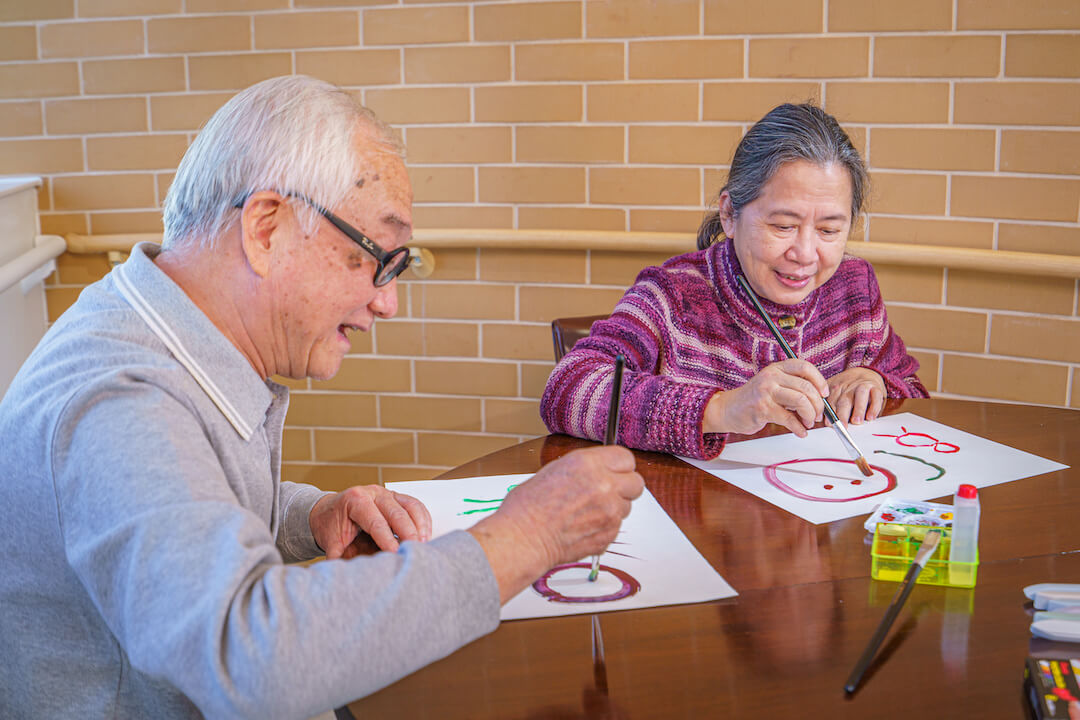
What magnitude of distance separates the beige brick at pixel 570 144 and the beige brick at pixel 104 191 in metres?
1.15

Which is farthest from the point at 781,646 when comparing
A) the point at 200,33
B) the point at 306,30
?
Result: the point at 200,33

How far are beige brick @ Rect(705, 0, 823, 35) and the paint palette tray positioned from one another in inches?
73.8

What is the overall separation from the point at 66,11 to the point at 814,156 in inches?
89.5

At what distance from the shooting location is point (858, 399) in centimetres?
170

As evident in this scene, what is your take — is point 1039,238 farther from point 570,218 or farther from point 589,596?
point 589,596

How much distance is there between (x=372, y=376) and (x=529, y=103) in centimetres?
95

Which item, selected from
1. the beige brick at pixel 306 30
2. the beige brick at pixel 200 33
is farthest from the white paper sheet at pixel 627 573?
the beige brick at pixel 200 33

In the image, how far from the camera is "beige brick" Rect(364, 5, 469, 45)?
9.23 ft

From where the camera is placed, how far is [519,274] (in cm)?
297

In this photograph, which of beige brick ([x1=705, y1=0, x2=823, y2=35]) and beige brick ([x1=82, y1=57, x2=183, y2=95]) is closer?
beige brick ([x1=705, y1=0, x2=823, y2=35])

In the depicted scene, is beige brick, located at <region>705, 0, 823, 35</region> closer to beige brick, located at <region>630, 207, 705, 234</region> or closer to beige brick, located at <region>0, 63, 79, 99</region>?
beige brick, located at <region>630, 207, 705, 234</region>

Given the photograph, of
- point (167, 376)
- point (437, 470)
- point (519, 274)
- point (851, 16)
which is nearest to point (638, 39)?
point (851, 16)

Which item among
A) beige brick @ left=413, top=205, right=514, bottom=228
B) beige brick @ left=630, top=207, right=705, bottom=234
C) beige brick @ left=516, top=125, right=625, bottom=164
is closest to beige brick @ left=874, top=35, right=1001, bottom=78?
beige brick @ left=630, top=207, right=705, bottom=234

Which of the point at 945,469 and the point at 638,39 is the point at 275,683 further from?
the point at 638,39
